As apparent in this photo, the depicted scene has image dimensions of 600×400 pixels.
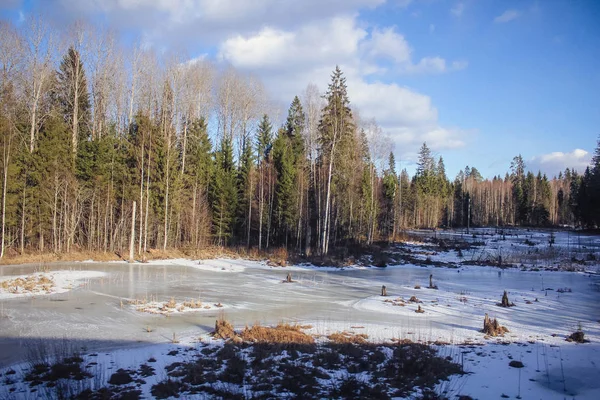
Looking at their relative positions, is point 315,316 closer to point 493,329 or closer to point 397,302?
point 397,302

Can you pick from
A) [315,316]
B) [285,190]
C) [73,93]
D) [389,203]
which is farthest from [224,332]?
[389,203]

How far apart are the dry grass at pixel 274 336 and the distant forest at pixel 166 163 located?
2225cm

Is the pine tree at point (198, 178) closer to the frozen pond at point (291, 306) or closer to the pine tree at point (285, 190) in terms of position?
the pine tree at point (285, 190)

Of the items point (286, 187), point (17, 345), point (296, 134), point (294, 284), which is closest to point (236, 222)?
point (286, 187)

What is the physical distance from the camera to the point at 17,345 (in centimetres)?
913

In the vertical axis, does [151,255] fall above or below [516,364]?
below

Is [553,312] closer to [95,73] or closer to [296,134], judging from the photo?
[296,134]

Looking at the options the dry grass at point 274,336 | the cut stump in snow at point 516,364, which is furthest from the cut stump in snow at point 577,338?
the dry grass at point 274,336

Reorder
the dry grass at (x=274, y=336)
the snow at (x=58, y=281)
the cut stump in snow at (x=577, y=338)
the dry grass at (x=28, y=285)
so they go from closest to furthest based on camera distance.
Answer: the dry grass at (x=274, y=336), the cut stump in snow at (x=577, y=338), the snow at (x=58, y=281), the dry grass at (x=28, y=285)

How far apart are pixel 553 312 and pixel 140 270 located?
21819mm

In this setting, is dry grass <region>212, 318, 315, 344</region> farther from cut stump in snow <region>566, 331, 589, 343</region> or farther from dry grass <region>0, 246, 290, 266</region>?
dry grass <region>0, 246, 290, 266</region>

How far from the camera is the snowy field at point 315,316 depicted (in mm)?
7867

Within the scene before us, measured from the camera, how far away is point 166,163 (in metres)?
35.8

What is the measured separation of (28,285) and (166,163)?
2016cm
